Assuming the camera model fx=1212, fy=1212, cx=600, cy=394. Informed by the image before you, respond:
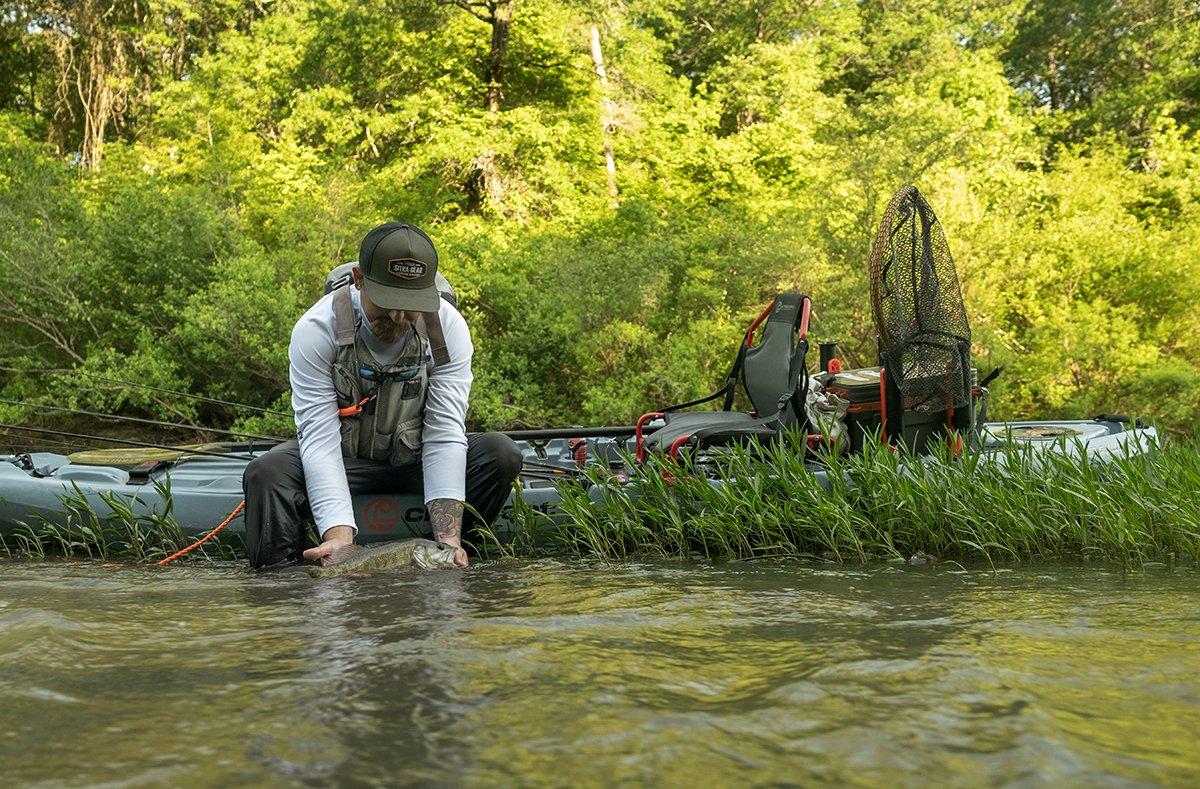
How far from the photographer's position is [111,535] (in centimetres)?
613

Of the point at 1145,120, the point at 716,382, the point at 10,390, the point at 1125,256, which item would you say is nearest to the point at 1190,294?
the point at 1125,256

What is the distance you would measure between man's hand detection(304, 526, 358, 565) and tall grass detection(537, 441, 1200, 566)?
1.28 m

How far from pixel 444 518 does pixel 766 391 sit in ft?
7.48

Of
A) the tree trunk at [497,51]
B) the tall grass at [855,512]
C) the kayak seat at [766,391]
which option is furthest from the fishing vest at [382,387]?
the tree trunk at [497,51]

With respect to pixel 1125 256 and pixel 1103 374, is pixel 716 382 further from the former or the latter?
pixel 1125 256

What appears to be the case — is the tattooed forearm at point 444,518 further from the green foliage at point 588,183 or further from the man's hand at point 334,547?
the green foliage at point 588,183

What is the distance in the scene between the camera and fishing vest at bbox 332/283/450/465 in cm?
495

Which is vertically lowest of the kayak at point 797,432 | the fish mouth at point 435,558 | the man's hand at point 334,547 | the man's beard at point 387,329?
the fish mouth at point 435,558

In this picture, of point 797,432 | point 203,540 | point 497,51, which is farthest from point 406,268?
point 497,51

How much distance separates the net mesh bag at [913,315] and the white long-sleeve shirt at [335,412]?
2142 millimetres

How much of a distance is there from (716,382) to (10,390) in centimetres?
833

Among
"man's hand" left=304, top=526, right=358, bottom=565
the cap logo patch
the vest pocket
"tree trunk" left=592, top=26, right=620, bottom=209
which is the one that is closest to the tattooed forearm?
the vest pocket

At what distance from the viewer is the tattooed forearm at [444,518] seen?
200 inches

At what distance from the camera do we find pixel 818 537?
5.61m
